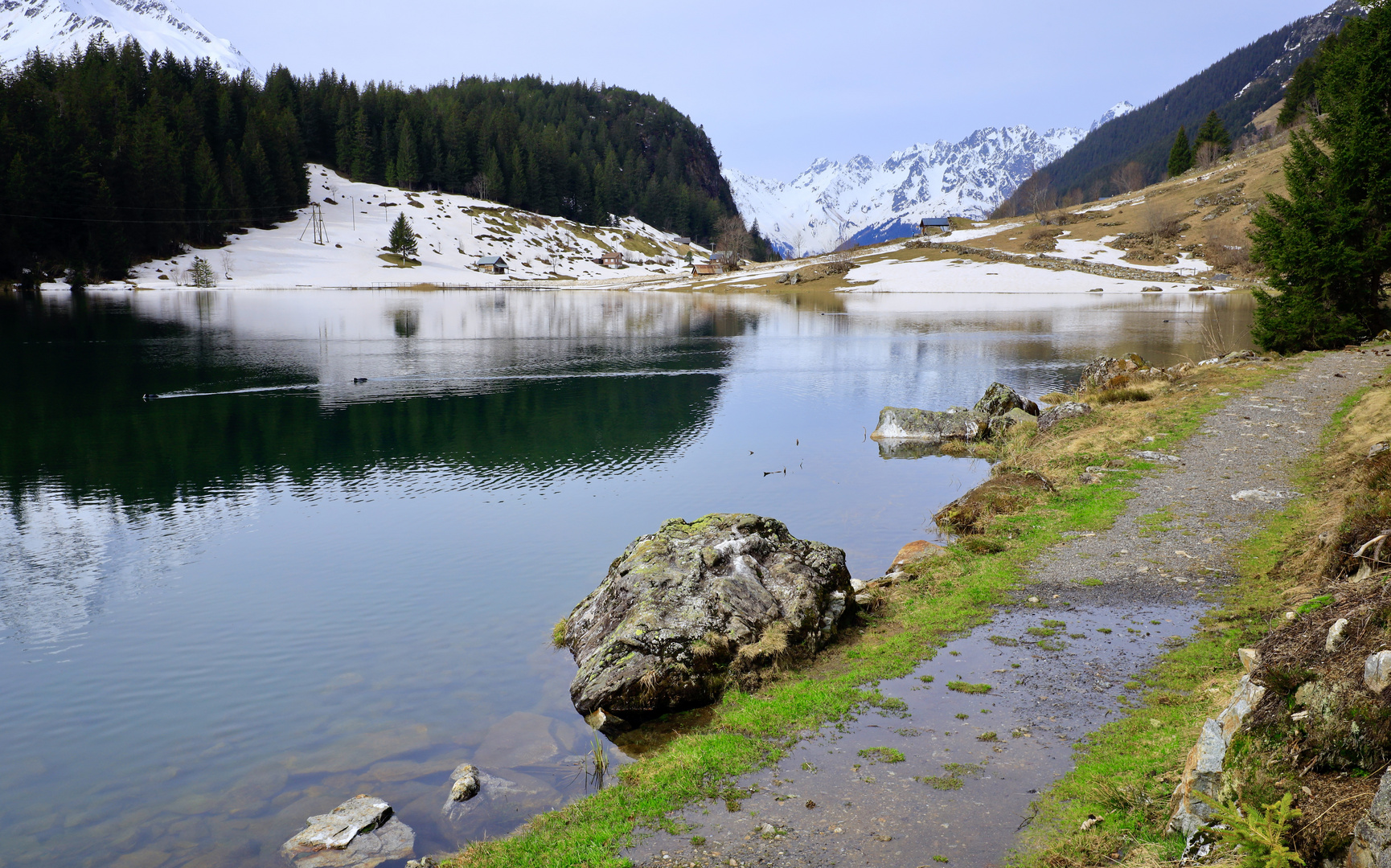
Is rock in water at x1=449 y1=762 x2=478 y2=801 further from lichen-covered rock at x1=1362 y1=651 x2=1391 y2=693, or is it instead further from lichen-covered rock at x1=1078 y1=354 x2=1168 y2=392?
lichen-covered rock at x1=1078 y1=354 x2=1168 y2=392

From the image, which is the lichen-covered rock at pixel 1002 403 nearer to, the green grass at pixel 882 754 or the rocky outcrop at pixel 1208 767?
the green grass at pixel 882 754

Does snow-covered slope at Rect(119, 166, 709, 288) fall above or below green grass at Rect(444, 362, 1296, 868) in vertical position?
above

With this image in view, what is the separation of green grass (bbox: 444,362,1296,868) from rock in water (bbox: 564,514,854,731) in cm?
61

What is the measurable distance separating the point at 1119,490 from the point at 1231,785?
1524cm

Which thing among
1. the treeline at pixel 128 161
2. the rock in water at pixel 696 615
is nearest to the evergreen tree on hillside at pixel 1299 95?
the rock in water at pixel 696 615

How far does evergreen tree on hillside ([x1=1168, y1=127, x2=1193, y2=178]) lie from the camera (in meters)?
192

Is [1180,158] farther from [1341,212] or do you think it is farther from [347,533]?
[347,533]

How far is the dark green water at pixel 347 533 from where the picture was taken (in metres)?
11.5

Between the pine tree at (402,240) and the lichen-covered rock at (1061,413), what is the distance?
162810mm

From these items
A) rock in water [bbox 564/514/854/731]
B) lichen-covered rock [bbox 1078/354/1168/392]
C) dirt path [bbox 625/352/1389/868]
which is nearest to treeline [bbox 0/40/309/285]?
lichen-covered rock [bbox 1078/354/1168/392]

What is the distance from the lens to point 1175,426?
25.3 metres

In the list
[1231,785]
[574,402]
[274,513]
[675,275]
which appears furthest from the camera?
[675,275]

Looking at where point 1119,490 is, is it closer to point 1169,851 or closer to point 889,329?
point 1169,851

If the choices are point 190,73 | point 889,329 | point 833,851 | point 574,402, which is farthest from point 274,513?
point 190,73
